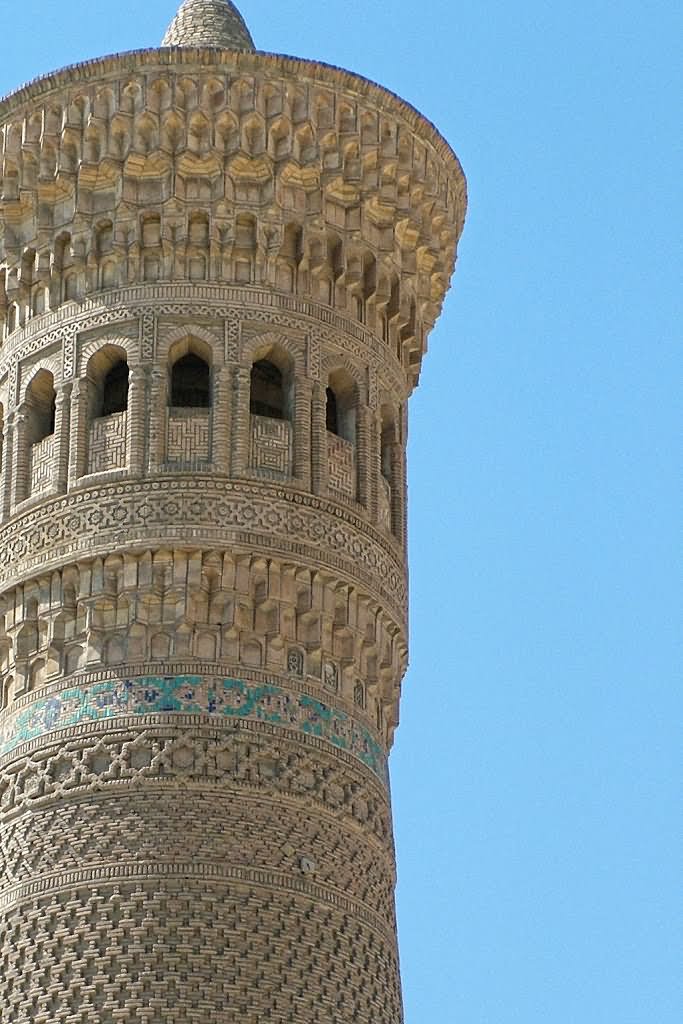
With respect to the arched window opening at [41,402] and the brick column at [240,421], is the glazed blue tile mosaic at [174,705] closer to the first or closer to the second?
the brick column at [240,421]

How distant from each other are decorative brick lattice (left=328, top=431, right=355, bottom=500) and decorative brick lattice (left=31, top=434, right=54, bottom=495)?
1.46 metres

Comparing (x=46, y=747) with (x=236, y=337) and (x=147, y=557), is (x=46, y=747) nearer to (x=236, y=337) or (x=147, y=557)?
(x=147, y=557)

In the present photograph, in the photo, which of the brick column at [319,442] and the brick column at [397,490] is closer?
the brick column at [319,442]

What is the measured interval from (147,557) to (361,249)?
2312 mm

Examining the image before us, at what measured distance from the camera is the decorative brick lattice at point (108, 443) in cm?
1612

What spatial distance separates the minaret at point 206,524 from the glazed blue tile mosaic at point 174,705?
1 cm

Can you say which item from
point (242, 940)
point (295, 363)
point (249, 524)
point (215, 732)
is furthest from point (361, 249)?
point (242, 940)

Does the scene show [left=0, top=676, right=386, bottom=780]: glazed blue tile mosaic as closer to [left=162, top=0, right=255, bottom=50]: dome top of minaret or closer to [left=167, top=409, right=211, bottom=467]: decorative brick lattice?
[left=167, top=409, right=211, bottom=467]: decorative brick lattice

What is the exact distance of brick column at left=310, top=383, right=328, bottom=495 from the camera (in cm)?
1623

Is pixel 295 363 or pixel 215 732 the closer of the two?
pixel 215 732

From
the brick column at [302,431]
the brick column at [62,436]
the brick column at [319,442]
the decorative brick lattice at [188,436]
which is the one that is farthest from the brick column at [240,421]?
the brick column at [62,436]

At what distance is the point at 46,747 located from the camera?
15.6 meters

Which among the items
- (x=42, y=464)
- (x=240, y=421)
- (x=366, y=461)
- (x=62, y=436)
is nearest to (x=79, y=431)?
(x=62, y=436)

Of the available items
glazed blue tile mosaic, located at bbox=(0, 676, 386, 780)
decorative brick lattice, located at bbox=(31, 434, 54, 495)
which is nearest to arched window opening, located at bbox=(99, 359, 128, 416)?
decorative brick lattice, located at bbox=(31, 434, 54, 495)
